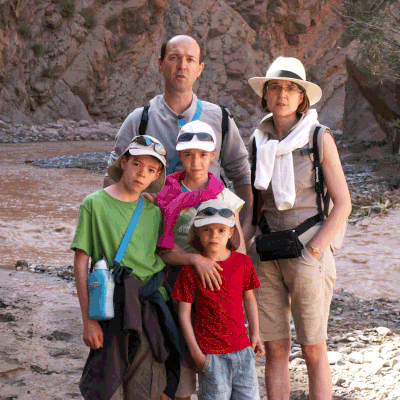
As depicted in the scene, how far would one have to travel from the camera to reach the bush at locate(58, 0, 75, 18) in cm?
3082

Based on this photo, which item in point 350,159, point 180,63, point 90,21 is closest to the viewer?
point 180,63

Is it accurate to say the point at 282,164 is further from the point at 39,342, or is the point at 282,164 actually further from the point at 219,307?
the point at 39,342

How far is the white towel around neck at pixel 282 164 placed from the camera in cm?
292

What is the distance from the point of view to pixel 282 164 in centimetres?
296

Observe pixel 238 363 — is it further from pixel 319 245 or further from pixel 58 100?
pixel 58 100

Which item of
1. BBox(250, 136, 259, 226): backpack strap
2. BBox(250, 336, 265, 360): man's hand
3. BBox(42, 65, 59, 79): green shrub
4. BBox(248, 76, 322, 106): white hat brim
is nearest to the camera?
BBox(250, 336, 265, 360): man's hand

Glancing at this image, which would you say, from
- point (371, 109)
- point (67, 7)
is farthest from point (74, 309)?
point (67, 7)

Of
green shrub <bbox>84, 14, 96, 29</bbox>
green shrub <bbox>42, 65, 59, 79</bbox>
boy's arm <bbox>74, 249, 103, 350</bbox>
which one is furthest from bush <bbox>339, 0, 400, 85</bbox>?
green shrub <bbox>84, 14, 96, 29</bbox>

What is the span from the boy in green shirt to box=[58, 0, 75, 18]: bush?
3042 centimetres

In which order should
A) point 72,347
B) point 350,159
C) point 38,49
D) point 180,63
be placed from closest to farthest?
point 180,63 < point 72,347 < point 350,159 < point 38,49

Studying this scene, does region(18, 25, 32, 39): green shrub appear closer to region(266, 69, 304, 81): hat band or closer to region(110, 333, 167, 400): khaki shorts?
region(266, 69, 304, 81): hat band

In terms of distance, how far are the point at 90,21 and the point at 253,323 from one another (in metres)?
32.2

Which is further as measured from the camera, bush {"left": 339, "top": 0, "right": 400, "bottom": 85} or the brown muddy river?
bush {"left": 339, "top": 0, "right": 400, "bottom": 85}

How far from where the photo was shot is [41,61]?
3061 cm
